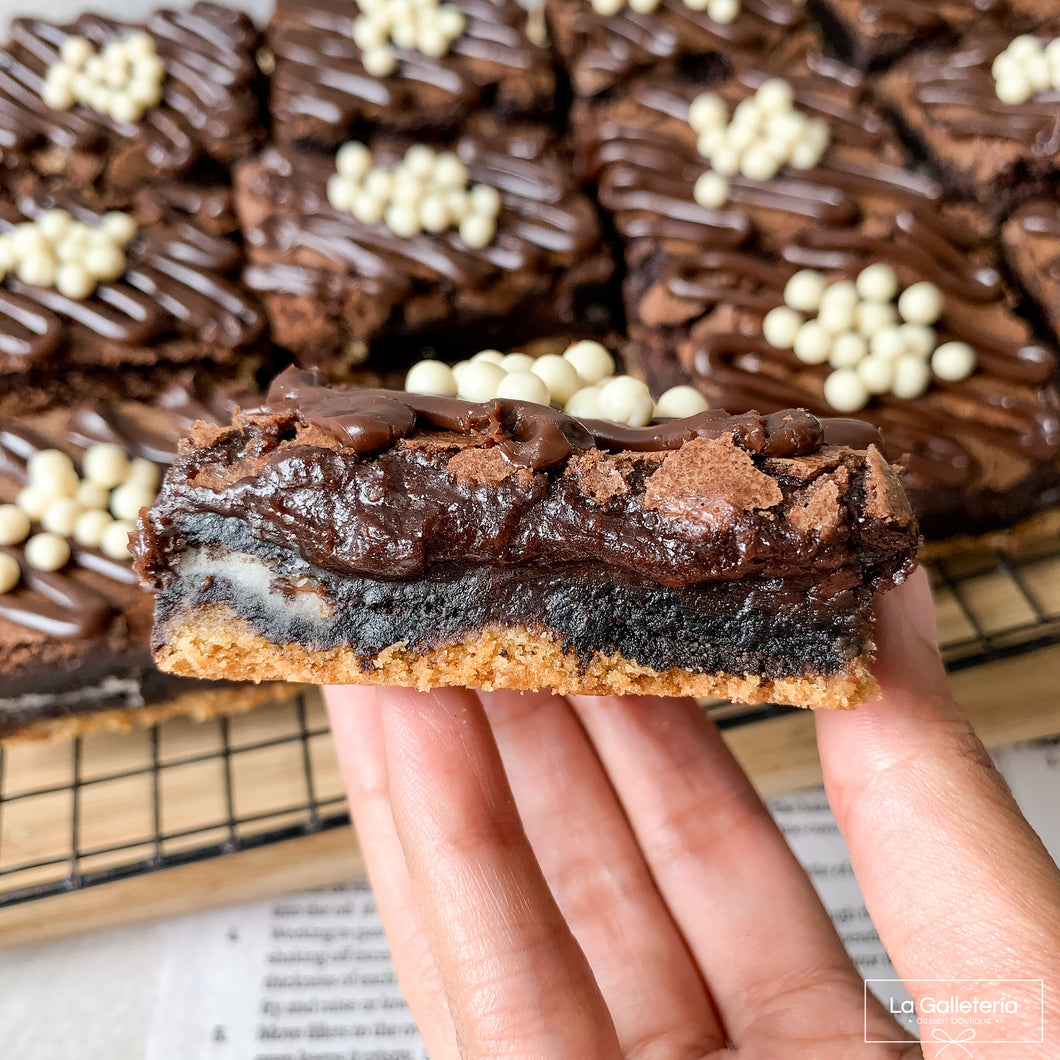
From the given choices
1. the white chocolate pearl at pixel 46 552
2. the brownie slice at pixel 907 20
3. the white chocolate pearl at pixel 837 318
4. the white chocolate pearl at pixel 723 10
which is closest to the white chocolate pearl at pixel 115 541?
the white chocolate pearl at pixel 46 552

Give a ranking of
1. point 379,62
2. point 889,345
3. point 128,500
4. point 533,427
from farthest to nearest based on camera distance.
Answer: point 379,62
point 889,345
point 128,500
point 533,427

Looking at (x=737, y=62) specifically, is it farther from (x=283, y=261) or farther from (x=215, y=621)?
(x=215, y=621)

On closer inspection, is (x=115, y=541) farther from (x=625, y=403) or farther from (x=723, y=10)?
(x=723, y=10)

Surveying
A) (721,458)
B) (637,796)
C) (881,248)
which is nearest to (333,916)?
(637,796)

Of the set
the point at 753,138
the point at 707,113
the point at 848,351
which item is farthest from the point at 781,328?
the point at 707,113

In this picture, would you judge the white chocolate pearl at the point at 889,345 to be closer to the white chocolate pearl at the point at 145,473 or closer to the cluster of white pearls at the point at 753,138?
the cluster of white pearls at the point at 753,138

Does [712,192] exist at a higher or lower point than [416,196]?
lower

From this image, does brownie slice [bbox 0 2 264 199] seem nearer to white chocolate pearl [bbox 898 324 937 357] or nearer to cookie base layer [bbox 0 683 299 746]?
cookie base layer [bbox 0 683 299 746]

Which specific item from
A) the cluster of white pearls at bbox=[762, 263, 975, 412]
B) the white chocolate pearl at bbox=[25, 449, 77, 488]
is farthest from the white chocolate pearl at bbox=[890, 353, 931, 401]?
the white chocolate pearl at bbox=[25, 449, 77, 488]
